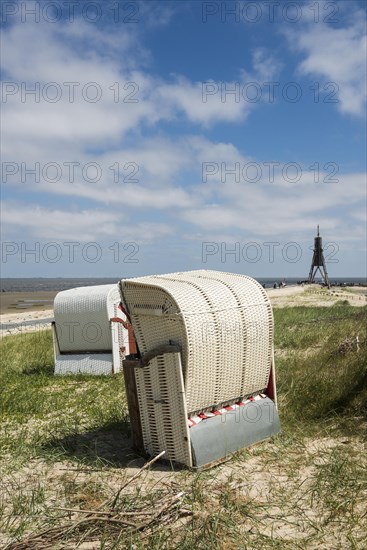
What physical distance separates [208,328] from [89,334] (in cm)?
584

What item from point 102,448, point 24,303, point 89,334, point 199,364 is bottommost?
point 24,303

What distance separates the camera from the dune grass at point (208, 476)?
3822 mm

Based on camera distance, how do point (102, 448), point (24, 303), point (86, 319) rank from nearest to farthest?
point (102, 448) < point (86, 319) < point (24, 303)

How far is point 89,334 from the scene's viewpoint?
1077 cm

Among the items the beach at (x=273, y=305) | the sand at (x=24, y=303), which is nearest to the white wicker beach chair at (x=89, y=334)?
the beach at (x=273, y=305)

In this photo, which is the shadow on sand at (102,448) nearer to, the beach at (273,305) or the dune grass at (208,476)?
the dune grass at (208,476)

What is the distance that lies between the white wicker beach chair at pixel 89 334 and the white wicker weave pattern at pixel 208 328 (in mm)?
4680

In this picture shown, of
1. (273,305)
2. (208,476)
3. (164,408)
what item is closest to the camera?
(208,476)

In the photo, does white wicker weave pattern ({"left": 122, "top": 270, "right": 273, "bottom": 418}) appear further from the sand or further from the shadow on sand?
the sand

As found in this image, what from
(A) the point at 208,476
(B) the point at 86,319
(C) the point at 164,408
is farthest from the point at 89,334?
(A) the point at 208,476

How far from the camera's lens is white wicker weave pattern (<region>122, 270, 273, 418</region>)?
17.3ft

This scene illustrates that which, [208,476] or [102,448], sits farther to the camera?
[102,448]

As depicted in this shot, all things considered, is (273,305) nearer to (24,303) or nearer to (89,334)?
(89,334)

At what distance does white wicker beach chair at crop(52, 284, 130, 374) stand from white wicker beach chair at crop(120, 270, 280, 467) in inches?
187
